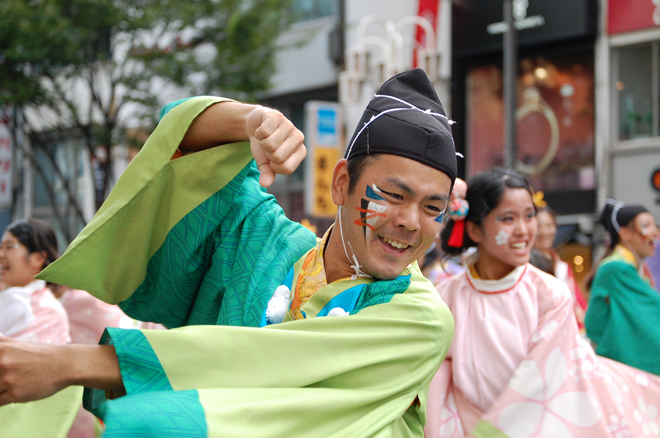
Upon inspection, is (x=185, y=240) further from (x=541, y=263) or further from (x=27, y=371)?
(x=541, y=263)

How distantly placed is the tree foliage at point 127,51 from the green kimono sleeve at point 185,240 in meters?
8.11

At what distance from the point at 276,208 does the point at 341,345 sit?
2.52ft

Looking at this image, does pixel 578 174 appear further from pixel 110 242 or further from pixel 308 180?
pixel 110 242

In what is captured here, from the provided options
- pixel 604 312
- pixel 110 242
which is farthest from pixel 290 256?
pixel 604 312

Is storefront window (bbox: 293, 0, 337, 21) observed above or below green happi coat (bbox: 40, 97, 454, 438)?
above

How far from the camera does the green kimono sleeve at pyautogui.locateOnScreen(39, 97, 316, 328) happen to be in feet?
6.18

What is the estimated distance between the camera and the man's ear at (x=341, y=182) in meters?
1.88

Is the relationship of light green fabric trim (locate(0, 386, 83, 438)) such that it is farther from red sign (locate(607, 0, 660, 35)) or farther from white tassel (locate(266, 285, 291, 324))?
red sign (locate(607, 0, 660, 35))

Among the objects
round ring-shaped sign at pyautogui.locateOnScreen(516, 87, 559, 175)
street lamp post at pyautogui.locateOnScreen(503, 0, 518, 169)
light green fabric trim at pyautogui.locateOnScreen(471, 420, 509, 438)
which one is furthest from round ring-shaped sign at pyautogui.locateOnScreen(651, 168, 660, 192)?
light green fabric trim at pyautogui.locateOnScreen(471, 420, 509, 438)

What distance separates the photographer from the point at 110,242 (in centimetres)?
189

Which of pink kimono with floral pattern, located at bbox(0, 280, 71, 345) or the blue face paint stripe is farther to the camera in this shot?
pink kimono with floral pattern, located at bbox(0, 280, 71, 345)

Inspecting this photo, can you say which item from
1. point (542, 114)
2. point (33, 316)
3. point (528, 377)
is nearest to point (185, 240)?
point (528, 377)

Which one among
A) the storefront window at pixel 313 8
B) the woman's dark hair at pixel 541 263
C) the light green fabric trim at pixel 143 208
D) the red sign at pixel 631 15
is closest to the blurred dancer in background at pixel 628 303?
the woman's dark hair at pixel 541 263

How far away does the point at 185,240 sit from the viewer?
2.02 meters
